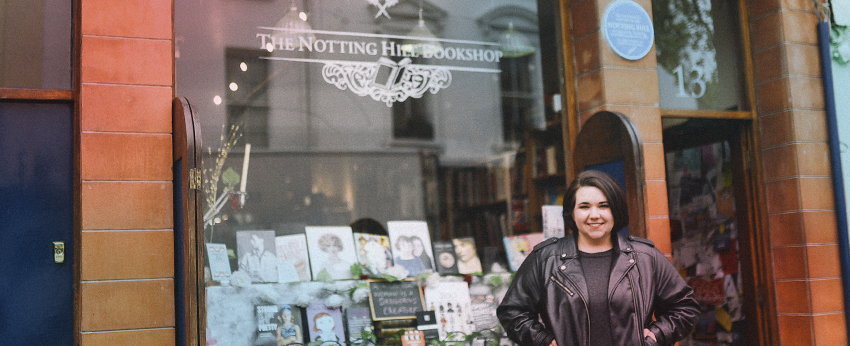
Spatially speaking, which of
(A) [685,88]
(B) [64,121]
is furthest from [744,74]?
(B) [64,121]

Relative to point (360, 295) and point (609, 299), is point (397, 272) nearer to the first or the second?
point (360, 295)

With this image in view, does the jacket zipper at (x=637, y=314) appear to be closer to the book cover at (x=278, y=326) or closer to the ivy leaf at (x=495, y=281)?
the ivy leaf at (x=495, y=281)

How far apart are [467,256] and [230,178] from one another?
162 centimetres

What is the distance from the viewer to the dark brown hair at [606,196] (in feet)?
10.3

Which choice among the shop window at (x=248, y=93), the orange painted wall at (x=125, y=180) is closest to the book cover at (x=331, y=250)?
the shop window at (x=248, y=93)

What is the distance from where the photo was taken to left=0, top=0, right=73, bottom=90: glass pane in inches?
152

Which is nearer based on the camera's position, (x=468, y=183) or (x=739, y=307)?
(x=468, y=183)

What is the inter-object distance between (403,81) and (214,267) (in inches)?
67.8

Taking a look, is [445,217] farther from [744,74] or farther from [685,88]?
[744,74]

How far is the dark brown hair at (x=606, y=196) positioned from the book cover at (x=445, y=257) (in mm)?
1643

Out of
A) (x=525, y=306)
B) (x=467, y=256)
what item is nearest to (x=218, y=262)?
(x=467, y=256)

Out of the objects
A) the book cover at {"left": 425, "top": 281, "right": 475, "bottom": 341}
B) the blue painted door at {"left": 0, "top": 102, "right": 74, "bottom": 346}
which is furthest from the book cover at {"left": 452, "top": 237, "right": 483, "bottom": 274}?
the blue painted door at {"left": 0, "top": 102, "right": 74, "bottom": 346}

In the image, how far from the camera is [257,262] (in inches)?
172

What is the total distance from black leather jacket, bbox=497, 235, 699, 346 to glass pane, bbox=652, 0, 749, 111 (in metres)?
2.35
